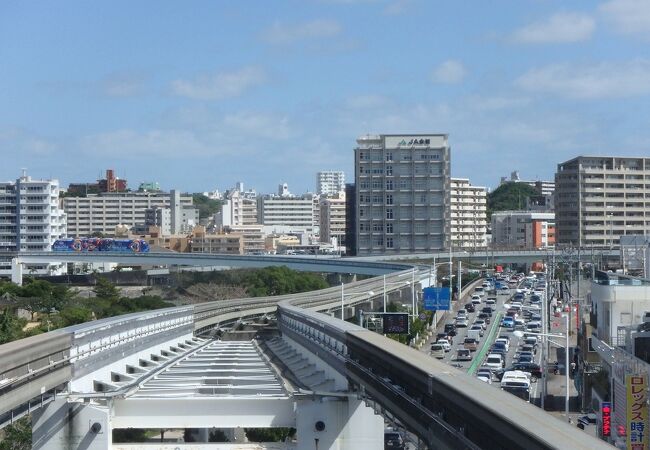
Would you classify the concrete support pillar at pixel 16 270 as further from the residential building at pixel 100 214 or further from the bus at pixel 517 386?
the bus at pixel 517 386

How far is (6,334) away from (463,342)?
18840mm

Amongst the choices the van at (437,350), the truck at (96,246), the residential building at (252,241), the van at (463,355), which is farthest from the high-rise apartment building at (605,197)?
the van at (463,355)

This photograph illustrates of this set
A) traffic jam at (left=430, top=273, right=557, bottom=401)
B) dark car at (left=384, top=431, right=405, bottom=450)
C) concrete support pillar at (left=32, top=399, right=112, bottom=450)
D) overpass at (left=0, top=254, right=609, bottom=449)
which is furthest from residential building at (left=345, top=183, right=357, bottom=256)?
concrete support pillar at (left=32, top=399, right=112, bottom=450)

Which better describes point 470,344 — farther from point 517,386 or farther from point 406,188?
point 406,188

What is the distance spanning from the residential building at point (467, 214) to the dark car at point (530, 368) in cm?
9077

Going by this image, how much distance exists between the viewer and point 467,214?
136000 mm

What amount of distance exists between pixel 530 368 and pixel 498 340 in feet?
25.5

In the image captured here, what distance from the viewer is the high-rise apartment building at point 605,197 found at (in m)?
122

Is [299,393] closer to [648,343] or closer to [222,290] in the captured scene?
[648,343]

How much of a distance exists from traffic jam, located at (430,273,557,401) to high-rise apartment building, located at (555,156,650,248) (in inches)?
1719

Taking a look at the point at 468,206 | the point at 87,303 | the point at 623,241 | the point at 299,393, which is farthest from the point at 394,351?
the point at 468,206

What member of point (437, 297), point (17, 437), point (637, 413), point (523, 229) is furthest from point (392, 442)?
point (523, 229)

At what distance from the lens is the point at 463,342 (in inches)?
1951

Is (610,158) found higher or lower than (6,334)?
higher
